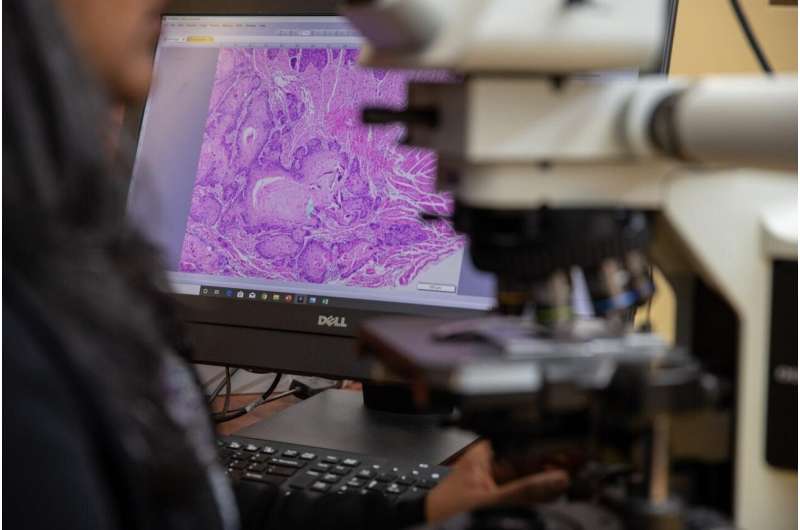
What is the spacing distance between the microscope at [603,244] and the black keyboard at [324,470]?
260mm

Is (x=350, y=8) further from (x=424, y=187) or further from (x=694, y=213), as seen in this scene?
(x=424, y=187)

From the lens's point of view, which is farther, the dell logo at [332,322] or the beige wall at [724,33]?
the beige wall at [724,33]

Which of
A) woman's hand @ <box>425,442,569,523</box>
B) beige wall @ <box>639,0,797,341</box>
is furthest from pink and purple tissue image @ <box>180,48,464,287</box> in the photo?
beige wall @ <box>639,0,797,341</box>

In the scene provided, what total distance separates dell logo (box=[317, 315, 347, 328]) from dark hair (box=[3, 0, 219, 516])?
1.83ft

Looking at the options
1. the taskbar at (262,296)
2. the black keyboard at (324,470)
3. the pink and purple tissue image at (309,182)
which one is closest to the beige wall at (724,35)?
the pink and purple tissue image at (309,182)

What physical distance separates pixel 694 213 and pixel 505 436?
192 mm

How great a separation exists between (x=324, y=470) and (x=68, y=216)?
0.50m

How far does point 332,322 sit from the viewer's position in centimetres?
116

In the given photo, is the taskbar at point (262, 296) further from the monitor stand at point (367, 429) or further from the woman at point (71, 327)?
the woman at point (71, 327)

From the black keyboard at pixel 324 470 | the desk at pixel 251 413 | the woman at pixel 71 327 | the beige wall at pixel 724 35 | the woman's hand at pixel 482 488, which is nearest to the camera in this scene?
the woman at pixel 71 327

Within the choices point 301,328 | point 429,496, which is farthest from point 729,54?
point 429,496

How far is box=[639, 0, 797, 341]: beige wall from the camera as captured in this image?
1835mm

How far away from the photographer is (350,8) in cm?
62

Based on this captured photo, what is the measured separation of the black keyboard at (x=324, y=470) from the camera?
95 cm
